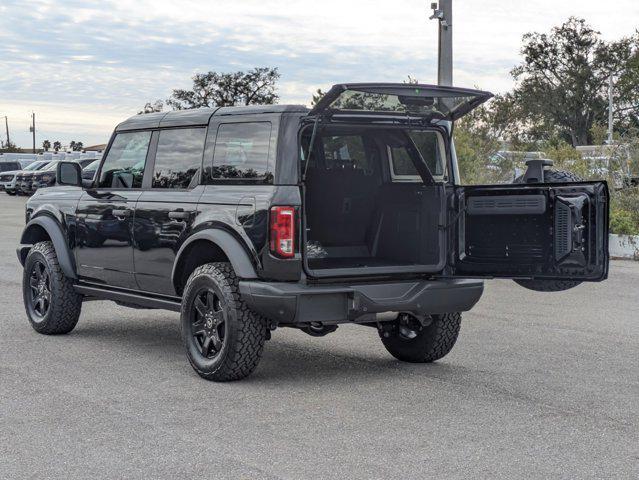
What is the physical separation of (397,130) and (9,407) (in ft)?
11.1

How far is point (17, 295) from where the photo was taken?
12.5 meters

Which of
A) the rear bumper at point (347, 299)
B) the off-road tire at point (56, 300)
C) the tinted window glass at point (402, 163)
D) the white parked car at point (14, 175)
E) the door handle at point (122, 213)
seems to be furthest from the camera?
the white parked car at point (14, 175)

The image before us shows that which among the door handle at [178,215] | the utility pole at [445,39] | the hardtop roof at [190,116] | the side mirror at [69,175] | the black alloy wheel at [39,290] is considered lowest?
the black alloy wheel at [39,290]

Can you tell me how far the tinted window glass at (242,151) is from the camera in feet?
23.8

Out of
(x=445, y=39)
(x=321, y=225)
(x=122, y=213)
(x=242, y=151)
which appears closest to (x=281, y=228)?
(x=242, y=151)

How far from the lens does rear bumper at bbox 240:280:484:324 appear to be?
6945 millimetres

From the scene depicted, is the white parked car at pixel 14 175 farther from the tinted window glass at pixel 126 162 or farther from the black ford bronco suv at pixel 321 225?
the black ford bronco suv at pixel 321 225

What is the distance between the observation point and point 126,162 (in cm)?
884

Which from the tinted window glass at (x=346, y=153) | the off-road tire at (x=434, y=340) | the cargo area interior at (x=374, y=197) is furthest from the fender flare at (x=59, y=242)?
the off-road tire at (x=434, y=340)

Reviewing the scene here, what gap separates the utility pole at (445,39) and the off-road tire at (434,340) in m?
11.9

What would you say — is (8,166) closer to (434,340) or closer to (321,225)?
(321,225)

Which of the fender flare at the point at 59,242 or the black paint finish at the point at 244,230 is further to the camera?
the fender flare at the point at 59,242

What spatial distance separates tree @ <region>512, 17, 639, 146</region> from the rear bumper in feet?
181

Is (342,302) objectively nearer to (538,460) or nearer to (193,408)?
(193,408)
